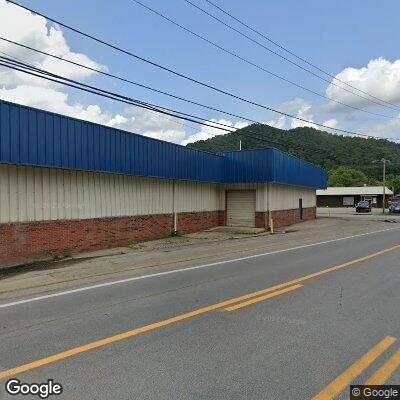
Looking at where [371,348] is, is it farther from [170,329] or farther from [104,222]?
[104,222]

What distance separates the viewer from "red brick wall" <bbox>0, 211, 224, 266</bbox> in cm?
1338

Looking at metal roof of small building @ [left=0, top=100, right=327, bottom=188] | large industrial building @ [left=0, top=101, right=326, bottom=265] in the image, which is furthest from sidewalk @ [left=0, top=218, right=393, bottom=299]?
metal roof of small building @ [left=0, top=100, right=327, bottom=188]

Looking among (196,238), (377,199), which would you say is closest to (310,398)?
(196,238)

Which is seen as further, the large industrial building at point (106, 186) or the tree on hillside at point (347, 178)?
the tree on hillside at point (347, 178)

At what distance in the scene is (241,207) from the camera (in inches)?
1082

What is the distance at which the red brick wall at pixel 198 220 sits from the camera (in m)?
22.8

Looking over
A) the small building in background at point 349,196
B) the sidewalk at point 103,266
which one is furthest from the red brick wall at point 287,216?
the small building in background at point 349,196

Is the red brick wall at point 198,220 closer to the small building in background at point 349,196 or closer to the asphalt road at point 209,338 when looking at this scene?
the asphalt road at point 209,338

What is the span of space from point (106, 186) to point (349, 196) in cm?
6488

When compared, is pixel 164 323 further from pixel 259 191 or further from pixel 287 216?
pixel 287 216

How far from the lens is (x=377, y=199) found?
76.1 metres

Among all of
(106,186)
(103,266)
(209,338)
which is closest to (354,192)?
(106,186)

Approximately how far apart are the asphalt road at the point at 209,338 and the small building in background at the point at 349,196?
226ft

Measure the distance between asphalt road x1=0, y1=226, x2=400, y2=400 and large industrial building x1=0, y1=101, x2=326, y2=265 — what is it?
20.9ft
